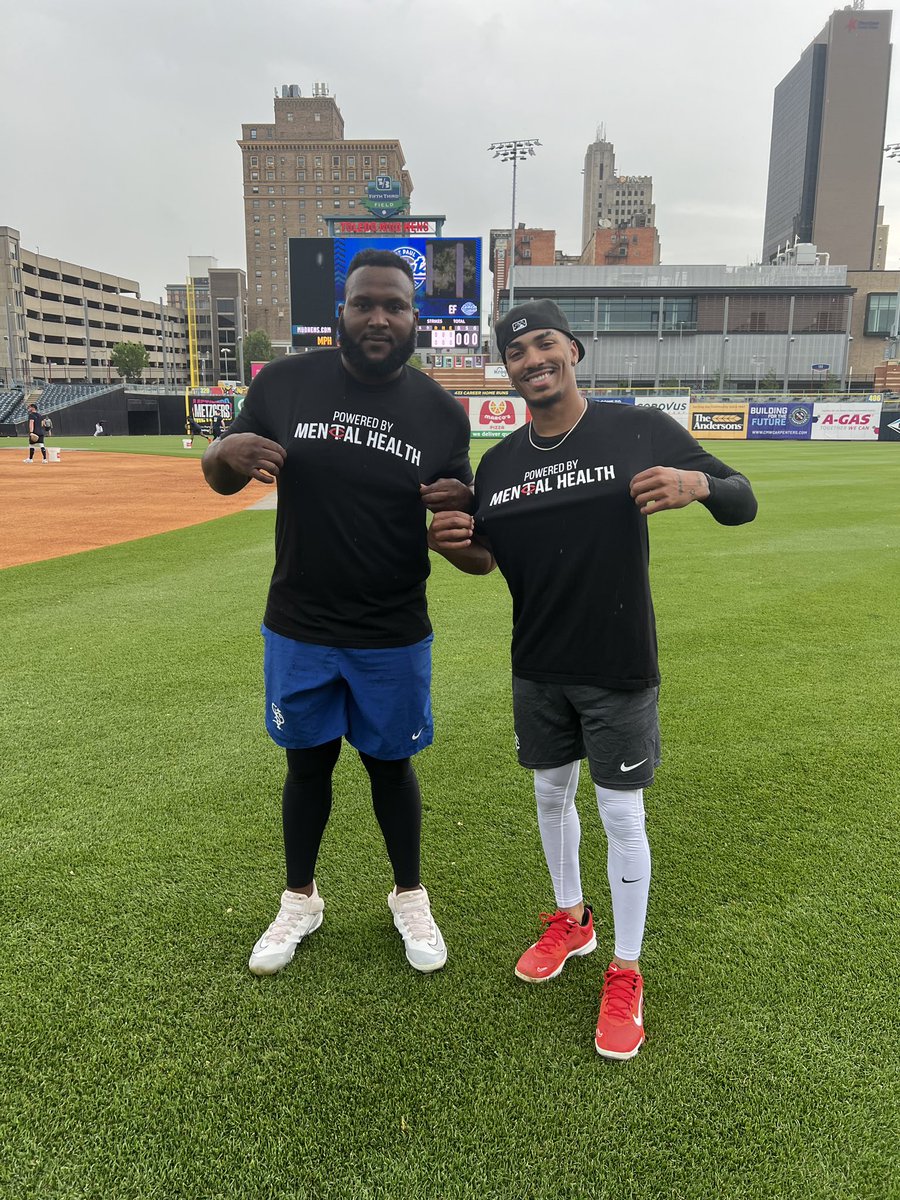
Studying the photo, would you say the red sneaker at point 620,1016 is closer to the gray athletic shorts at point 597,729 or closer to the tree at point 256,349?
the gray athletic shorts at point 597,729

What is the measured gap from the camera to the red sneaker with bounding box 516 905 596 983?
8.01ft

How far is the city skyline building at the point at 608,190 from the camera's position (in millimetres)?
179875

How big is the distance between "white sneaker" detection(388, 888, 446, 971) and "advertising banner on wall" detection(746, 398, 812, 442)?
39061 mm

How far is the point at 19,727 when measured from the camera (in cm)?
438

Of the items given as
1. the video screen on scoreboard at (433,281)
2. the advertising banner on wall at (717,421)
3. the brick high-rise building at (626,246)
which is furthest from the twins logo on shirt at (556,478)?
the brick high-rise building at (626,246)

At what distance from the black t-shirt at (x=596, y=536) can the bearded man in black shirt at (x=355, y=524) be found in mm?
314

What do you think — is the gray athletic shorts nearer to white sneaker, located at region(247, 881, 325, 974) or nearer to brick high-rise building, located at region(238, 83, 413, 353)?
white sneaker, located at region(247, 881, 325, 974)

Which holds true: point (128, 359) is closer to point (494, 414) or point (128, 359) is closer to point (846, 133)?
point (494, 414)

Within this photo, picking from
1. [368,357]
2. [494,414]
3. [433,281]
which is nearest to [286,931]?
[368,357]

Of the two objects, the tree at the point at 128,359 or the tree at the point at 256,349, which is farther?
the tree at the point at 256,349

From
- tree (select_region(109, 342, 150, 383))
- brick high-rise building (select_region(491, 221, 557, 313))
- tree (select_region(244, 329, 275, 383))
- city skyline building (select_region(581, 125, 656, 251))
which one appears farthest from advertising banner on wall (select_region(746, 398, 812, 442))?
city skyline building (select_region(581, 125, 656, 251))

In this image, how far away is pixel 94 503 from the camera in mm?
15570

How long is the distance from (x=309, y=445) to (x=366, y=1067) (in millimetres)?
1816

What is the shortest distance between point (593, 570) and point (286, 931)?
160 centimetres
